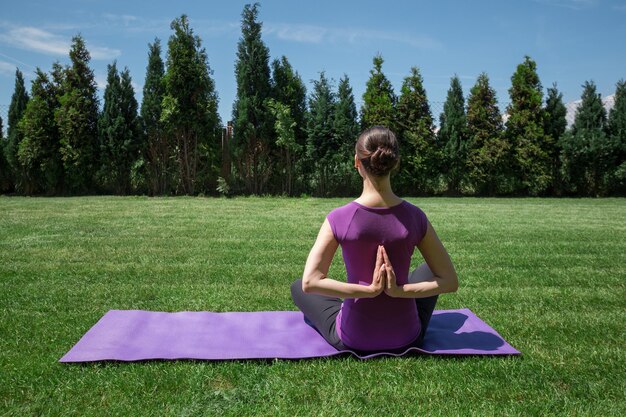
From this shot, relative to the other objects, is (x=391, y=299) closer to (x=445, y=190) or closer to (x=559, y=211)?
(x=559, y=211)

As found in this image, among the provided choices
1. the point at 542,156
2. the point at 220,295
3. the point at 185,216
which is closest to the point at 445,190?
the point at 542,156

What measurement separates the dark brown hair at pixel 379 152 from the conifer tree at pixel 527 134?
16769mm

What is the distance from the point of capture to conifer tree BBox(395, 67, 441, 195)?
1830cm

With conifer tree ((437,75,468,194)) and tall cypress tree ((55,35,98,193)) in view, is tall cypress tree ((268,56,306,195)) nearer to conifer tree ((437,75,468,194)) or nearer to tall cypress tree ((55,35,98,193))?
conifer tree ((437,75,468,194))

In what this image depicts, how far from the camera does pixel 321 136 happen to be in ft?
59.9

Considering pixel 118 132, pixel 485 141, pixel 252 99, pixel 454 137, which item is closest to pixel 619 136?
pixel 485 141

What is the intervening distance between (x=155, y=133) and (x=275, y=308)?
14.9 meters

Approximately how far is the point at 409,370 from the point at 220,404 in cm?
111

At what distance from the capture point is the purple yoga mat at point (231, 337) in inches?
126

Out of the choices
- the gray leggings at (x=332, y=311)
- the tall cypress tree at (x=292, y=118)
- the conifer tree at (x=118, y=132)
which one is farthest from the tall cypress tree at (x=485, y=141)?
the gray leggings at (x=332, y=311)

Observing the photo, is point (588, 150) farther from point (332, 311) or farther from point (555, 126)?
point (332, 311)

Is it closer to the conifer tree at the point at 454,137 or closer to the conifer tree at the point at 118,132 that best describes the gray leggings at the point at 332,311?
the conifer tree at the point at 118,132

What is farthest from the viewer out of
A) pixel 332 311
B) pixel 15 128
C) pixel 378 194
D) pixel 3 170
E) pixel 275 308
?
pixel 3 170

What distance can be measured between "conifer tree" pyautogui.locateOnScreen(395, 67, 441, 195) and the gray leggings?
49.1 ft
